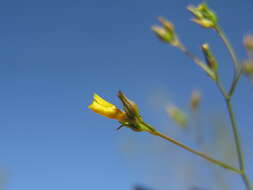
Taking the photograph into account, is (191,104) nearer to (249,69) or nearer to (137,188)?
(249,69)

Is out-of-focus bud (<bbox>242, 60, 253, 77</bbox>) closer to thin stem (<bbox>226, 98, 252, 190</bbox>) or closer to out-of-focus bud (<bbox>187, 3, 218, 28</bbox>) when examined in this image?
out-of-focus bud (<bbox>187, 3, 218, 28</bbox>)

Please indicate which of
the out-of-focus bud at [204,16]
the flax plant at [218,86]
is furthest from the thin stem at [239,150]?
the out-of-focus bud at [204,16]

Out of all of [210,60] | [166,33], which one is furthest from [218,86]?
[166,33]

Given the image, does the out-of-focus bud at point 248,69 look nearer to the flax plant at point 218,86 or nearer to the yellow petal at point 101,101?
the flax plant at point 218,86

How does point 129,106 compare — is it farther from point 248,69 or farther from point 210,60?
point 248,69

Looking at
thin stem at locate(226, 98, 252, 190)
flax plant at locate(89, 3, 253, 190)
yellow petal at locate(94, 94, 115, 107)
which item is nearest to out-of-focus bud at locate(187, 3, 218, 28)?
flax plant at locate(89, 3, 253, 190)

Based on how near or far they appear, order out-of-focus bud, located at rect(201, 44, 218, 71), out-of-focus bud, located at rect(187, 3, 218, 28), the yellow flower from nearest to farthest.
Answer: the yellow flower < out-of-focus bud, located at rect(201, 44, 218, 71) < out-of-focus bud, located at rect(187, 3, 218, 28)
